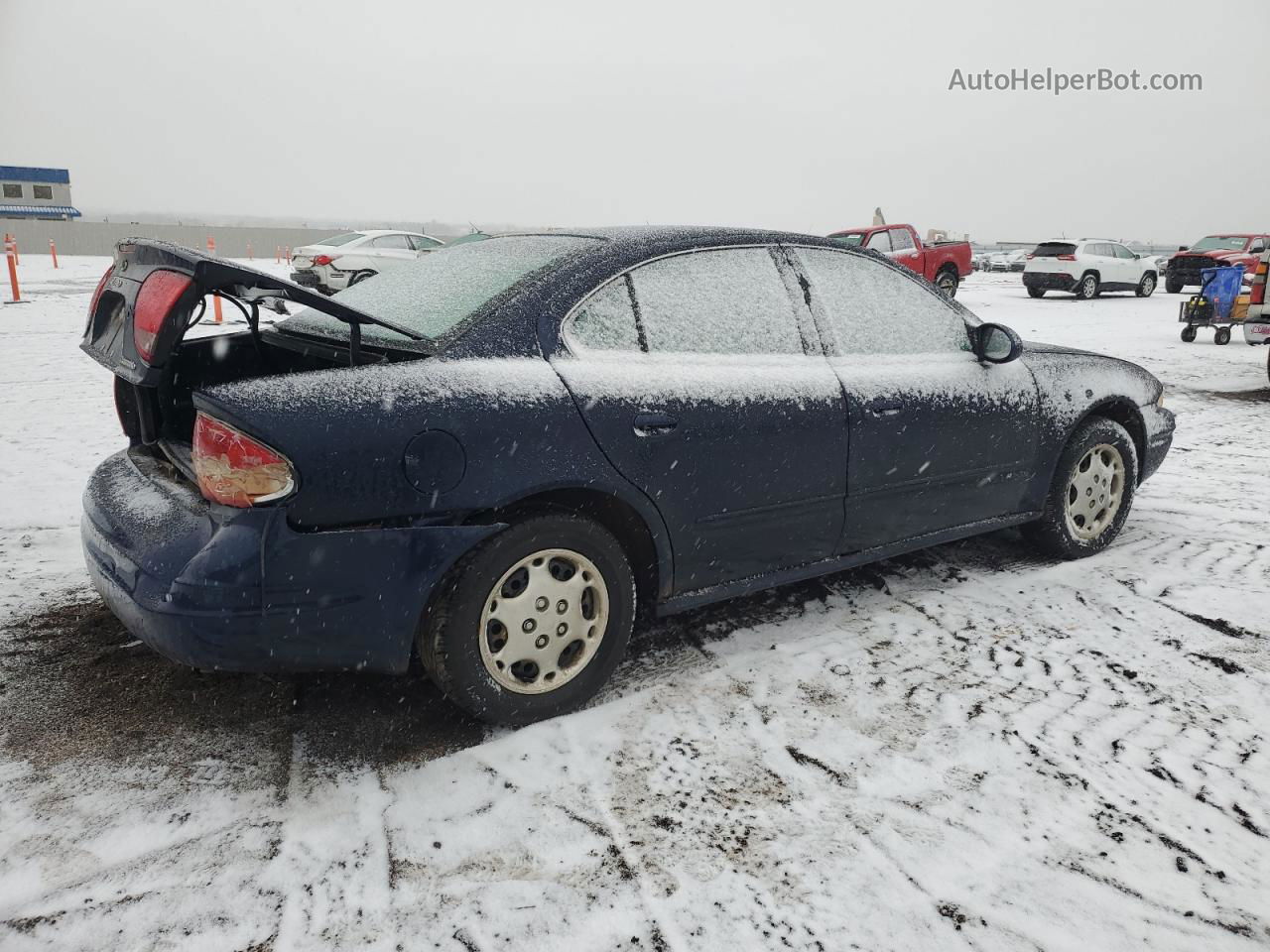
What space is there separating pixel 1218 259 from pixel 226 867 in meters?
24.7

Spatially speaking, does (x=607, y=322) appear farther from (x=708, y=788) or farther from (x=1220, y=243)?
(x=1220, y=243)

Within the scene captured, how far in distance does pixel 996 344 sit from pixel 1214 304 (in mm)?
11214

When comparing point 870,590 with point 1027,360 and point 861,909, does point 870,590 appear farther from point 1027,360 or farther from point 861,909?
point 861,909

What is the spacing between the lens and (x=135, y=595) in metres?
2.36

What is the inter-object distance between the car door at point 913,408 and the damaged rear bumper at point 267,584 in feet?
5.00

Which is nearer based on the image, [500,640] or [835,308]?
[500,640]

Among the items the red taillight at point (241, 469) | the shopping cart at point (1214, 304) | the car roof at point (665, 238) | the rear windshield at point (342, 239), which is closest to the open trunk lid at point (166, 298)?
the red taillight at point (241, 469)

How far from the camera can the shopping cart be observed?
12.6 meters

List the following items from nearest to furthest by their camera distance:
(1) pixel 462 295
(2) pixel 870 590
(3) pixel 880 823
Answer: (3) pixel 880 823 → (1) pixel 462 295 → (2) pixel 870 590

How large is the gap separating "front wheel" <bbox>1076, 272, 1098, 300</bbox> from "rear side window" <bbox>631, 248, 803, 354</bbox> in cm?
2064

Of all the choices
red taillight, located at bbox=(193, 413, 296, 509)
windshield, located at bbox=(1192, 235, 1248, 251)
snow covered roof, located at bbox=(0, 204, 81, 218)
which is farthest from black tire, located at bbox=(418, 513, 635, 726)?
snow covered roof, located at bbox=(0, 204, 81, 218)

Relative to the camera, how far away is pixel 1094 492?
4188 millimetres

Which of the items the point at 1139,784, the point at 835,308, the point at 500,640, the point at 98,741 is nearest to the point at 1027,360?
the point at 835,308

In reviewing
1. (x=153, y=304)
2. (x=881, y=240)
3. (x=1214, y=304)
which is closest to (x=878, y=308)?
(x=153, y=304)
